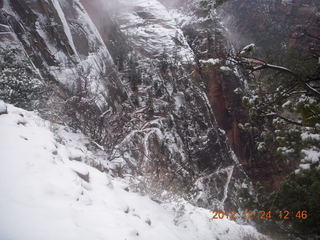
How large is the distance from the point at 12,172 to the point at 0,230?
2.70 ft

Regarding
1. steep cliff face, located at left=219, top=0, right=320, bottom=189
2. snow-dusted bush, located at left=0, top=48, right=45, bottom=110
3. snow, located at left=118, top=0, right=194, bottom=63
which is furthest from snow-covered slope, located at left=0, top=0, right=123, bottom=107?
steep cliff face, located at left=219, top=0, right=320, bottom=189

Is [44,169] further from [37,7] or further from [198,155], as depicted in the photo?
[198,155]

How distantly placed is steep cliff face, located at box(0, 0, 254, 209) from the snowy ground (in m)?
0.95

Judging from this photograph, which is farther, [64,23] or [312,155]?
[64,23]

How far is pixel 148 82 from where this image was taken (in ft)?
36.6

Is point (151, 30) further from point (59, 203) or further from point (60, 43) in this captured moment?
point (59, 203)

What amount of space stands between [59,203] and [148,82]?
31.5 ft

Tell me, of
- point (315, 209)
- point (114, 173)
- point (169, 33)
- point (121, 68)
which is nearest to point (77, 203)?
point (114, 173)

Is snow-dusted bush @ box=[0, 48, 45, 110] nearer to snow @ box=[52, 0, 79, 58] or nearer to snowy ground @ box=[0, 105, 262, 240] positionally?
snowy ground @ box=[0, 105, 262, 240]

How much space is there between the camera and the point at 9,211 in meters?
1.61

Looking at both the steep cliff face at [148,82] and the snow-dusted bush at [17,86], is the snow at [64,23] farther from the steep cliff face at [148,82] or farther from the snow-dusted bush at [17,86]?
the snow-dusted bush at [17,86]

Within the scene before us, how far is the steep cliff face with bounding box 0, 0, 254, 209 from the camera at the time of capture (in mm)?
6883
